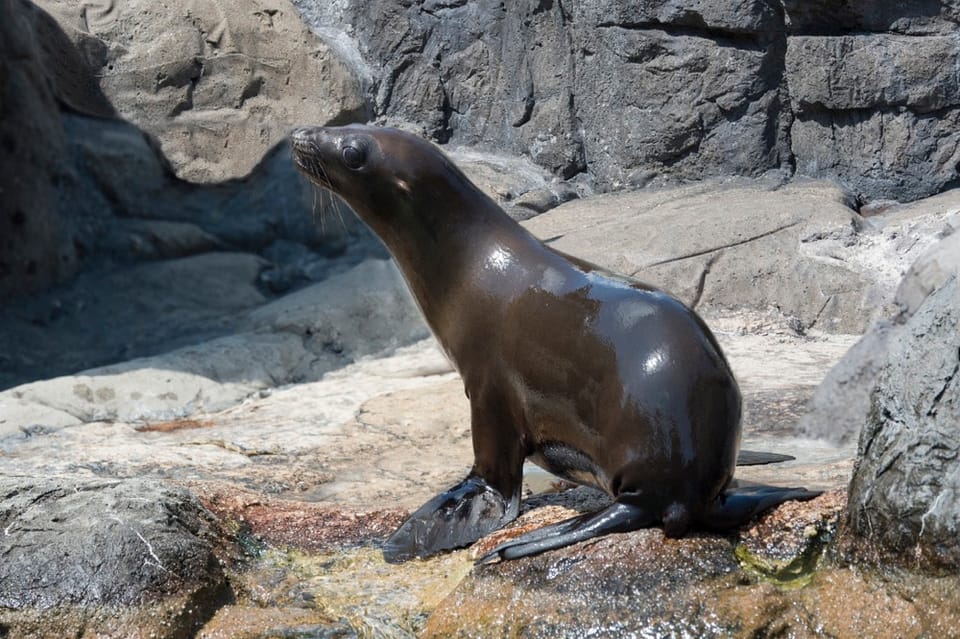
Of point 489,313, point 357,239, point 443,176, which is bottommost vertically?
point 357,239

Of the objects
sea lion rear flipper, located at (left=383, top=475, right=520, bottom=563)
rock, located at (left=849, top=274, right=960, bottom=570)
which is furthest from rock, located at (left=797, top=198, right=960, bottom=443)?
sea lion rear flipper, located at (left=383, top=475, right=520, bottom=563)

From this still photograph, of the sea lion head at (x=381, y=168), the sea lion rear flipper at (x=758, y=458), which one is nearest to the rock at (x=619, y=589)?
the sea lion rear flipper at (x=758, y=458)

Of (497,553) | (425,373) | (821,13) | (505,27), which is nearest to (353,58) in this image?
(505,27)

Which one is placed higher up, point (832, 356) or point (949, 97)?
point (949, 97)

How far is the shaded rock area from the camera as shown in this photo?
9.00m

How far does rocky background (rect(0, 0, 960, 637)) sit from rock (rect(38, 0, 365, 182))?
2cm

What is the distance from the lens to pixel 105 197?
31.8 ft

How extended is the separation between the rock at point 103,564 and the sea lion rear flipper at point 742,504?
1400 millimetres

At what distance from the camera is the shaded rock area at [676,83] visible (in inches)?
354

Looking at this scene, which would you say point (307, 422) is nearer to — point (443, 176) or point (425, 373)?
point (425, 373)

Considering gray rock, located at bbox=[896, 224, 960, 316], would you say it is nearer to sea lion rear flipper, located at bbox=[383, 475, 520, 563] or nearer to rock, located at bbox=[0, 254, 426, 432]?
rock, located at bbox=[0, 254, 426, 432]

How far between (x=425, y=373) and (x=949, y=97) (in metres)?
4.45

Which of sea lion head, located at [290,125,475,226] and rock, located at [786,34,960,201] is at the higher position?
sea lion head, located at [290,125,475,226]

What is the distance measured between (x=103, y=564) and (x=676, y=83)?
712 cm
